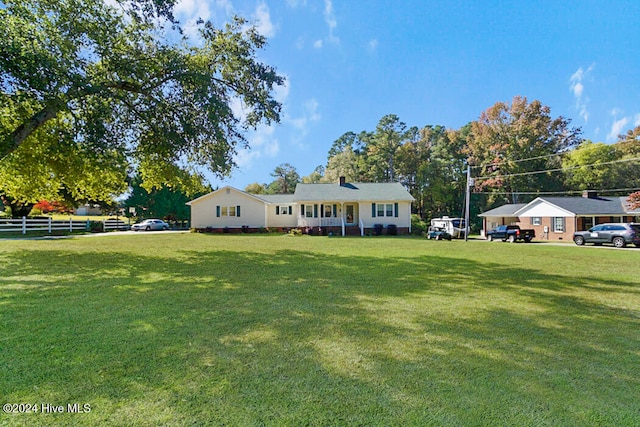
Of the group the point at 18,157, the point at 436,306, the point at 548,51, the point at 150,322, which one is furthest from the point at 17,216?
the point at 548,51

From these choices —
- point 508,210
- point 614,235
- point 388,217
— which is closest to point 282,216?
point 388,217

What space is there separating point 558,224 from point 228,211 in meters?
29.9

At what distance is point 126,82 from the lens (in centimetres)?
1215

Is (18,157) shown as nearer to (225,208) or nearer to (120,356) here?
(120,356)

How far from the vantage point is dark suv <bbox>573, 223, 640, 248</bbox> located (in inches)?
763

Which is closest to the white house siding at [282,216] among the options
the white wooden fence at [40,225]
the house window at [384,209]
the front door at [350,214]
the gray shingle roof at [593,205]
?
the front door at [350,214]

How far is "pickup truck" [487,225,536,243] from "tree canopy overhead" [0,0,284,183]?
2132 centimetres

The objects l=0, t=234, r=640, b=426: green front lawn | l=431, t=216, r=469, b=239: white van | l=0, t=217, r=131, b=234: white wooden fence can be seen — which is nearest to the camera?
l=0, t=234, r=640, b=426: green front lawn

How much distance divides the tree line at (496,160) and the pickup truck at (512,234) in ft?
43.0

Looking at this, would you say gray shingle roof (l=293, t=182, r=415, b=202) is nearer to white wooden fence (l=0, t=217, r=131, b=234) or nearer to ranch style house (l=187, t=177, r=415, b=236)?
ranch style house (l=187, t=177, r=415, b=236)

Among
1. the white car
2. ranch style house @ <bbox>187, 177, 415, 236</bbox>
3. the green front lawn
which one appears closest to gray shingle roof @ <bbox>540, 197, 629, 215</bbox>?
ranch style house @ <bbox>187, 177, 415, 236</bbox>

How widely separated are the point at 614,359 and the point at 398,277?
526 centimetres

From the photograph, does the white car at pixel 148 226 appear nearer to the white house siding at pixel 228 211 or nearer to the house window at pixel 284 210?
the white house siding at pixel 228 211

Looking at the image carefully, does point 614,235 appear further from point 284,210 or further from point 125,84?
point 125,84
